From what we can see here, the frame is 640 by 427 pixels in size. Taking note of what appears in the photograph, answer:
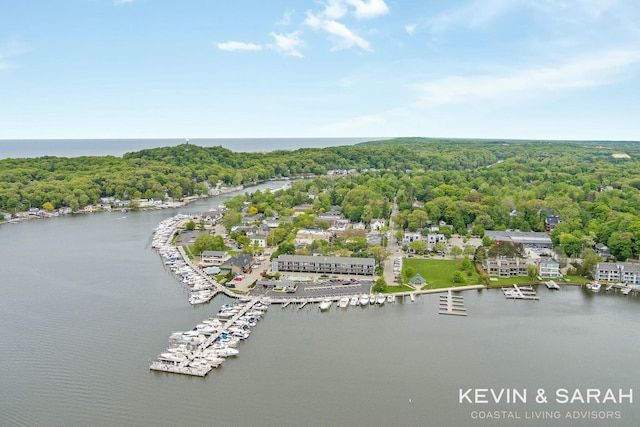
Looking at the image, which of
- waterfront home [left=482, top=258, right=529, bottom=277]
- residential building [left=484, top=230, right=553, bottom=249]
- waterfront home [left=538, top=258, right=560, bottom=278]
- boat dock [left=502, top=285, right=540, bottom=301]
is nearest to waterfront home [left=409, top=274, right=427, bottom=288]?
boat dock [left=502, top=285, right=540, bottom=301]

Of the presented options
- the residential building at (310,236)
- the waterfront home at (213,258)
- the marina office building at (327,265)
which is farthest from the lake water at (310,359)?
the residential building at (310,236)

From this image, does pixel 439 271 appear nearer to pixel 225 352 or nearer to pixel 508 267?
pixel 508 267

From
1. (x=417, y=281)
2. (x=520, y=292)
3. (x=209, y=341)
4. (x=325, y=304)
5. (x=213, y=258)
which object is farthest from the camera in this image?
(x=213, y=258)

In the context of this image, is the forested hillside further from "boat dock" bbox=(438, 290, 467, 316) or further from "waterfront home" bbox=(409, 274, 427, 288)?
"boat dock" bbox=(438, 290, 467, 316)

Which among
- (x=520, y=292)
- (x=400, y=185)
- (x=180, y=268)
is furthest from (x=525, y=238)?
(x=400, y=185)

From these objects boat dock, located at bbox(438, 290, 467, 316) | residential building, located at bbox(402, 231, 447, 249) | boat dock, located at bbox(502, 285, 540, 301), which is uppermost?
residential building, located at bbox(402, 231, 447, 249)

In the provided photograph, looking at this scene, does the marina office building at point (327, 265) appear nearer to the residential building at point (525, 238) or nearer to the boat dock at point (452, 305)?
the boat dock at point (452, 305)
